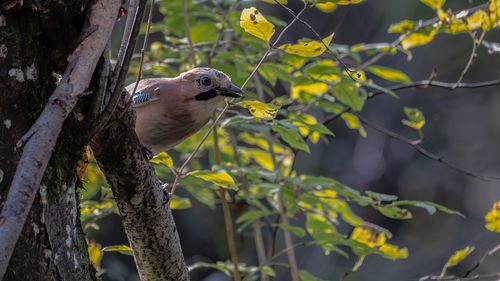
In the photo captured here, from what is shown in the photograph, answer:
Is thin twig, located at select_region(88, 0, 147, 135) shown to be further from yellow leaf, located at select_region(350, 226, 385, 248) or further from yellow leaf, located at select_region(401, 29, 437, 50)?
yellow leaf, located at select_region(401, 29, 437, 50)

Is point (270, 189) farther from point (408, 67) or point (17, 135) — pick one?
point (408, 67)

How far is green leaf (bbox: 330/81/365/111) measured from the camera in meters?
2.93

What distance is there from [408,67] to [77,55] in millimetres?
6741

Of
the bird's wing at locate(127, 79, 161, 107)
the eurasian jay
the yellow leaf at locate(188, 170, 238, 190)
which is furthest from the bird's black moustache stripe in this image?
the yellow leaf at locate(188, 170, 238, 190)

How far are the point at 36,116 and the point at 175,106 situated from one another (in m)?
1.49

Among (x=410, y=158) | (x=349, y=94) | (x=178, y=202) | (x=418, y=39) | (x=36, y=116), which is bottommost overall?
(x=410, y=158)

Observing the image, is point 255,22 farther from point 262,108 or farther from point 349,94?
point 349,94

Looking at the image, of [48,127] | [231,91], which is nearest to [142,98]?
[231,91]

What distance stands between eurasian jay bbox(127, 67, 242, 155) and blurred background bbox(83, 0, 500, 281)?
3.70m

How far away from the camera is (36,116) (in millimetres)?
1401

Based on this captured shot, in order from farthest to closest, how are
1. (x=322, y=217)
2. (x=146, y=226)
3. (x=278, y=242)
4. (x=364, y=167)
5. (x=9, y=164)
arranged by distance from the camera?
(x=364, y=167) → (x=278, y=242) → (x=322, y=217) → (x=146, y=226) → (x=9, y=164)

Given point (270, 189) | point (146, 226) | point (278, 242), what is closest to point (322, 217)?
point (270, 189)

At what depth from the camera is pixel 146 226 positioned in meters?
1.85

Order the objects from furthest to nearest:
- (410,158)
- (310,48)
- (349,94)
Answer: (410,158) < (349,94) < (310,48)
